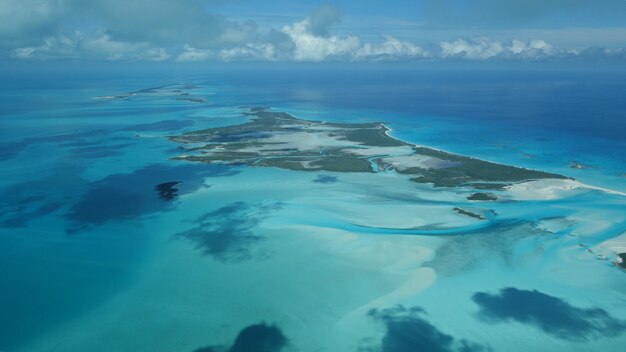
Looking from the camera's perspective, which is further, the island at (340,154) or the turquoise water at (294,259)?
the island at (340,154)

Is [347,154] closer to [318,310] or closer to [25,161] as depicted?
[318,310]

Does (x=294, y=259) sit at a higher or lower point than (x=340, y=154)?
lower

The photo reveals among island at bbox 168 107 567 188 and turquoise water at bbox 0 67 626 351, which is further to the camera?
island at bbox 168 107 567 188

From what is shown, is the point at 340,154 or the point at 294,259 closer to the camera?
the point at 294,259

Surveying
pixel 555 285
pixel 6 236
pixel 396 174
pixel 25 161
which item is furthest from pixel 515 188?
pixel 25 161
